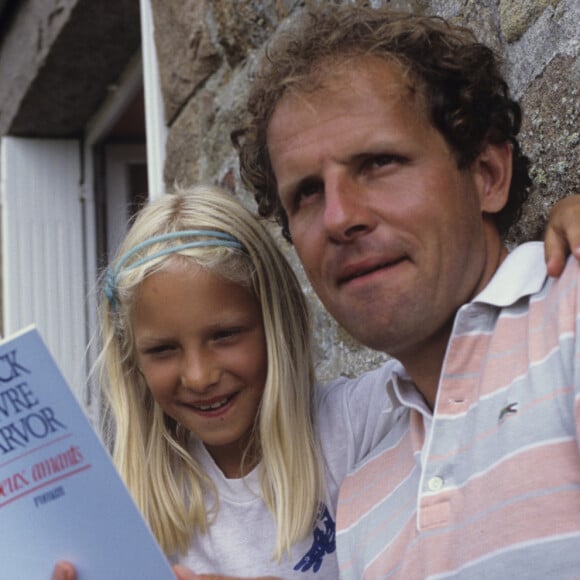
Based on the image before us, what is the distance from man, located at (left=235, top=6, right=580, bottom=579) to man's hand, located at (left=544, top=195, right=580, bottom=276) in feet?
0.03

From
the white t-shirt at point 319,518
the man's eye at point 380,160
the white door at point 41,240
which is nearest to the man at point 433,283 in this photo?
the man's eye at point 380,160

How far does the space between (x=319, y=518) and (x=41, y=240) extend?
293cm

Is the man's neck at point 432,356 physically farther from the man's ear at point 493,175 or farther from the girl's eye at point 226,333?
the girl's eye at point 226,333

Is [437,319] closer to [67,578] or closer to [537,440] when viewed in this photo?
[537,440]

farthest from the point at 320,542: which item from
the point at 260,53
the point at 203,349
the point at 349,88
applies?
the point at 260,53

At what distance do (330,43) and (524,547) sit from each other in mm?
780

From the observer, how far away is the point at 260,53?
7.84 feet

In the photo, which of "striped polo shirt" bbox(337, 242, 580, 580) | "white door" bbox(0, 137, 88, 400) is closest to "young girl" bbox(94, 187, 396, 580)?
"striped polo shirt" bbox(337, 242, 580, 580)

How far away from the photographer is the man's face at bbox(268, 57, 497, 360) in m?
1.30

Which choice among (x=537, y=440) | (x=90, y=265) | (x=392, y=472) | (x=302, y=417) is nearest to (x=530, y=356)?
(x=537, y=440)

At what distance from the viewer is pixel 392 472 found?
4.57 feet

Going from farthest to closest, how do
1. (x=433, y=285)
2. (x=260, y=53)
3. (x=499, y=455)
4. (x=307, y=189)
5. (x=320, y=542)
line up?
(x=260, y=53) < (x=320, y=542) < (x=307, y=189) < (x=433, y=285) < (x=499, y=455)

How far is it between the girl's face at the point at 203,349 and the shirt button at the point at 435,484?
585 millimetres

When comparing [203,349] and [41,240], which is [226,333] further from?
[41,240]
